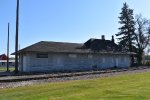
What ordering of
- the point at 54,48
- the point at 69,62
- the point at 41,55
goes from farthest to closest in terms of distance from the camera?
the point at 69,62 < the point at 54,48 < the point at 41,55

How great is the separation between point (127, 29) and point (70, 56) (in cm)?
2655

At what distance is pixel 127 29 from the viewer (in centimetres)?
6431

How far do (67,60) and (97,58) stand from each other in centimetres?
687

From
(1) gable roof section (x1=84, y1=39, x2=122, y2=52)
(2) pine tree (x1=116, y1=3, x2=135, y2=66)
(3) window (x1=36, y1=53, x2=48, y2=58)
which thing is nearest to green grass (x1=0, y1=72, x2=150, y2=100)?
(3) window (x1=36, y1=53, x2=48, y2=58)

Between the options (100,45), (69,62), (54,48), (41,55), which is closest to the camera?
(41,55)

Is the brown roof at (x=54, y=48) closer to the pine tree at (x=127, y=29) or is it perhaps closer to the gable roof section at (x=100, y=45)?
the gable roof section at (x=100, y=45)

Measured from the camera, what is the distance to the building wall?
122ft

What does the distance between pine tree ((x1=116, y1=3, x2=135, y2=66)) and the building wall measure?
11923mm

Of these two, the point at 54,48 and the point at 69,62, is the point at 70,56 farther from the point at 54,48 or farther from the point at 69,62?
the point at 54,48

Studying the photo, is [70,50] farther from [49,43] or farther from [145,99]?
[145,99]

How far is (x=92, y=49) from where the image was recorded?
46.1 meters

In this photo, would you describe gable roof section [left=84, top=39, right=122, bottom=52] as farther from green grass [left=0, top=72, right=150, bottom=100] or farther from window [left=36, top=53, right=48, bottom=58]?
green grass [left=0, top=72, right=150, bottom=100]

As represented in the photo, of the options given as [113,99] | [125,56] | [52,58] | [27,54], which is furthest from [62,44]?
[113,99]

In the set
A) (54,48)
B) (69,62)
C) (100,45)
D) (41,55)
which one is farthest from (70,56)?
(100,45)
